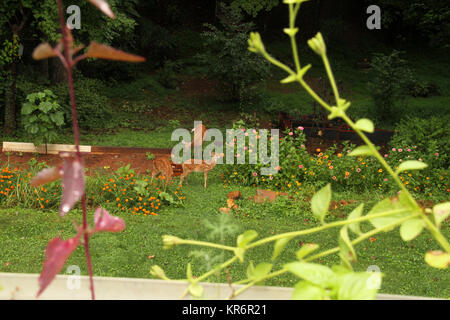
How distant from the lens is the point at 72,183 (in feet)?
1.41

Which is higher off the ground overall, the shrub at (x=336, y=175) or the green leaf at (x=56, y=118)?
the green leaf at (x=56, y=118)

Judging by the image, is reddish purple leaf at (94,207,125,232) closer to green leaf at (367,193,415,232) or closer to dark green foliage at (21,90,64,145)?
green leaf at (367,193,415,232)

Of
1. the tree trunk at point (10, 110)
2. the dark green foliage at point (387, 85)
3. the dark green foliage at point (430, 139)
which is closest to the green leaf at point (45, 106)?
the tree trunk at point (10, 110)

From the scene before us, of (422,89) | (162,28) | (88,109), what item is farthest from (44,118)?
(422,89)

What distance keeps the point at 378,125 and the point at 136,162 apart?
6.09 metres

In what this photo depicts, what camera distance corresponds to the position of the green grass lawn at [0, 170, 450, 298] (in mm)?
4125

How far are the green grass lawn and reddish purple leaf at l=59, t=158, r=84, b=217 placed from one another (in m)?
2.99

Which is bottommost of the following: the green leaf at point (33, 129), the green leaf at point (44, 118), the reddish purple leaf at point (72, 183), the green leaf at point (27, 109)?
the reddish purple leaf at point (72, 183)

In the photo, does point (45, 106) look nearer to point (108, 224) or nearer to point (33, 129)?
point (33, 129)

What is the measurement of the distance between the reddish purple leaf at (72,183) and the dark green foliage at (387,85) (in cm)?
1131

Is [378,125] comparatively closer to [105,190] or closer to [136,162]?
[136,162]

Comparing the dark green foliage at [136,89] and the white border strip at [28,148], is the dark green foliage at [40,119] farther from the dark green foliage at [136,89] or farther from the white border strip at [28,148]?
the dark green foliage at [136,89]

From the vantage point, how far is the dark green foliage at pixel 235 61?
11773 mm
